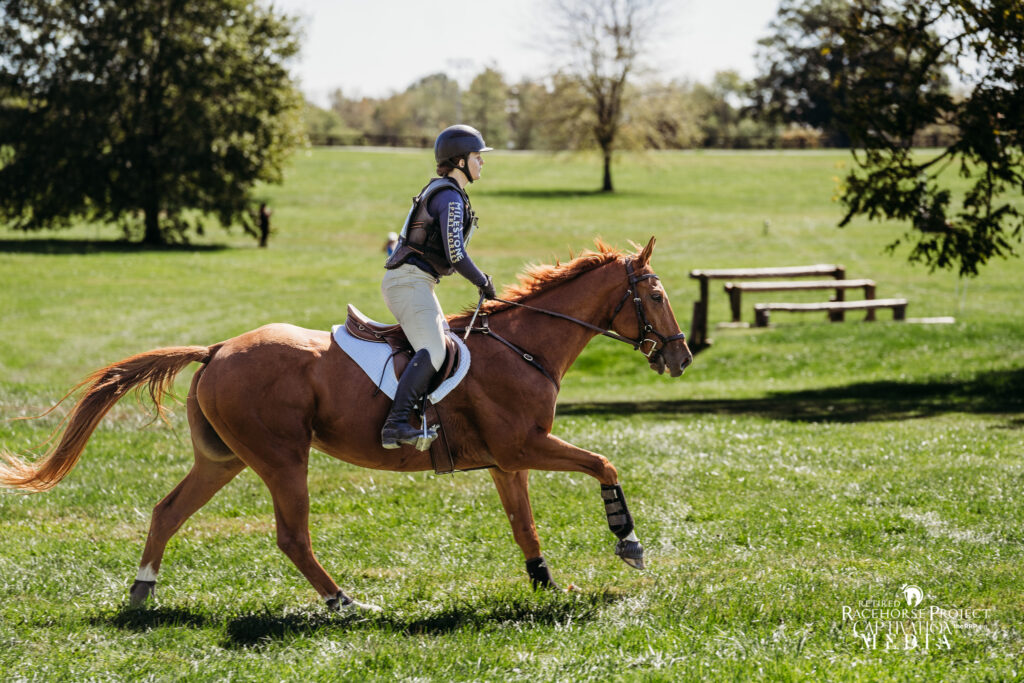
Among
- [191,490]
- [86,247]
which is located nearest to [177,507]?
[191,490]

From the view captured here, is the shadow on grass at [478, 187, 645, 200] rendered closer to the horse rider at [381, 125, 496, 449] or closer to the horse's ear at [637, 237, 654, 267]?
the horse's ear at [637, 237, 654, 267]

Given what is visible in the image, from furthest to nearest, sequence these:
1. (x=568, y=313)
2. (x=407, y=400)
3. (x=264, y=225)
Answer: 1. (x=264, y=225)
2. (x=568, y=313)
3. (x=407, y=400)

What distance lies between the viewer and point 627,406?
18500mm

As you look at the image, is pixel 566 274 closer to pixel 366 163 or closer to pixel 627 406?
pixel 627 406

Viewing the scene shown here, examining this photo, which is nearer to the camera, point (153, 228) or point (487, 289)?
point (487, 289)

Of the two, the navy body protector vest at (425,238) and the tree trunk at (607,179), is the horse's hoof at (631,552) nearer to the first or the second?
the navy body protector vest at (425,238)

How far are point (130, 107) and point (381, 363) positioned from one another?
42134 millimetres

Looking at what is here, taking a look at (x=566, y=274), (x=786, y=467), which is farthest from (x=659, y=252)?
(x=566, y=274)

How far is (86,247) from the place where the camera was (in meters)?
43.8

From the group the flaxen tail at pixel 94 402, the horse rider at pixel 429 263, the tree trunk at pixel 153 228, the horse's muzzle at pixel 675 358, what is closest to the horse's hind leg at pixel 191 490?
the flaxen tail at pixel 94 402

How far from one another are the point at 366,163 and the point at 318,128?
Answer: 43.5 metres

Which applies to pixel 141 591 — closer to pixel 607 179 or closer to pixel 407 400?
pixel 407 400

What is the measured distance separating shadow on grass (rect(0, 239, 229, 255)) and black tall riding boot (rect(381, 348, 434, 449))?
38598 mm

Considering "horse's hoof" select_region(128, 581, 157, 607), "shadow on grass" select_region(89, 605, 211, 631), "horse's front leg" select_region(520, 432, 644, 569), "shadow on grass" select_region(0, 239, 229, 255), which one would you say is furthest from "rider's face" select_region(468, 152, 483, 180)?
"shadow on grass" select_region(0, 239, 229, 255)
